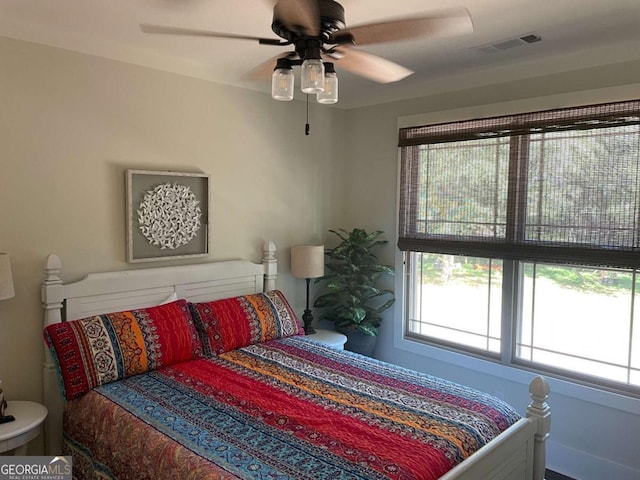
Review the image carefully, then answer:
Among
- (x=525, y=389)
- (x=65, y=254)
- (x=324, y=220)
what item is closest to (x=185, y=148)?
(x=65, y=254)

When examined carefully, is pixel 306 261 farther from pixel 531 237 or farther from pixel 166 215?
pixel 531 237

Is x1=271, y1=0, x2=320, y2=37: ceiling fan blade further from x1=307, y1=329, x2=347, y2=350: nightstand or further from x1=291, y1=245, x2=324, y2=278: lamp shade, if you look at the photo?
x1=307, y1=329, x2=347, y2=350: nightstand

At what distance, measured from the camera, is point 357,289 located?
3949 millimetres

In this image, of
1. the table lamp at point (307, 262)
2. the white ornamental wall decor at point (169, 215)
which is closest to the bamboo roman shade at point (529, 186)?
the table lamp at point (307, 262)

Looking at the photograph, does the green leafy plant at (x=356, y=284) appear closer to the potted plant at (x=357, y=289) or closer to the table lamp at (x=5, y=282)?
the potted plant at (x=357, y=289)

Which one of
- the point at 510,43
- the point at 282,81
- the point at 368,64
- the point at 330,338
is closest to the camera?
the point at 282,81

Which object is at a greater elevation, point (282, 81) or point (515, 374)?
point (282, 81)

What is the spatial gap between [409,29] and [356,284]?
2478 mm

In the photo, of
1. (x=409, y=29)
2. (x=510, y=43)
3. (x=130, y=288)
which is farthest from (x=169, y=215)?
(x=510, y=43)

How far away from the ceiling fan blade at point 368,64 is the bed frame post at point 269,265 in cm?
179

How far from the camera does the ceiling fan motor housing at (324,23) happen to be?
5.57 ft

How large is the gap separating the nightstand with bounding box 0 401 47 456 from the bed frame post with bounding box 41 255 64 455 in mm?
138

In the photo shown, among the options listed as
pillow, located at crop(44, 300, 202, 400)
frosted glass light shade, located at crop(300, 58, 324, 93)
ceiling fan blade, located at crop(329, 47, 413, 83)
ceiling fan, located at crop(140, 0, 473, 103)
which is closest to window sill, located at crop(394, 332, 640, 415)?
pillow, located at crop(44, 300, 202, 400)

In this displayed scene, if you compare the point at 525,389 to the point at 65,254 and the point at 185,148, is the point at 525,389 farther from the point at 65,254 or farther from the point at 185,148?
the point at 65,254
